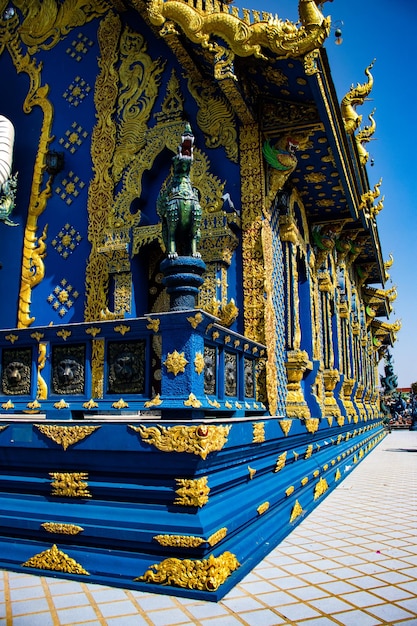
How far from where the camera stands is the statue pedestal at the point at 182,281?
3975 millimetres

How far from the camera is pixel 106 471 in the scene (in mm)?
3562

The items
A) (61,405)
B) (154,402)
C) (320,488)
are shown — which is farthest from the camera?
(320,488)

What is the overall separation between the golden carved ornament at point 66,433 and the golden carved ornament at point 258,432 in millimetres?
1176

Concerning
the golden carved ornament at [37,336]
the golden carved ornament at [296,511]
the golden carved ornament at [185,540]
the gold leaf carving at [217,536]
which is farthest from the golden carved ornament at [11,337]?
the golden carved ornament at [296,511]

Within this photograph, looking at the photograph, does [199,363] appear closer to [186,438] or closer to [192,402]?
[192,402]

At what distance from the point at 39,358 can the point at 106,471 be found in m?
1.27

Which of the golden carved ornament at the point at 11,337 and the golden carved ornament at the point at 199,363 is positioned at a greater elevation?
the golden carved ornament at the point at 11,337

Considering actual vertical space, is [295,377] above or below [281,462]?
above

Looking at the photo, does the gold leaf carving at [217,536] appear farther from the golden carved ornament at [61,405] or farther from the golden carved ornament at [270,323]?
the golden carved ornament at [270,323]

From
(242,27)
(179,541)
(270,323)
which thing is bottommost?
(179,541)

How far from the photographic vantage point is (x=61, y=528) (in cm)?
352

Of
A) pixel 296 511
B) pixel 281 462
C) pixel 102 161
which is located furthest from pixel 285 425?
pixel 102 161

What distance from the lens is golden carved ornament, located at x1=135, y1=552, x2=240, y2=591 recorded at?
3098 millimetres

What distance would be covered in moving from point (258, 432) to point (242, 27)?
12.9ft
